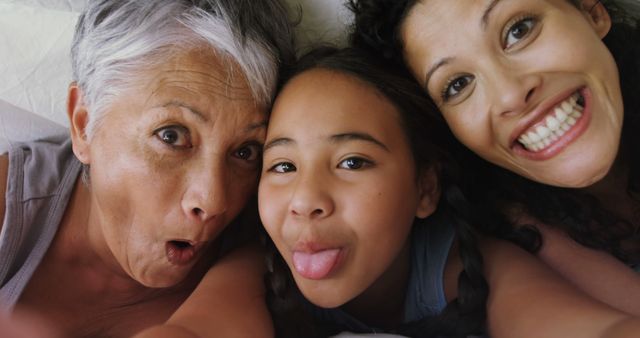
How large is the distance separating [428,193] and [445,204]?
76mm

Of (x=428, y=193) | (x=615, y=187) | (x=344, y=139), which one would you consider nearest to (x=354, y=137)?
(x=344, y=139)

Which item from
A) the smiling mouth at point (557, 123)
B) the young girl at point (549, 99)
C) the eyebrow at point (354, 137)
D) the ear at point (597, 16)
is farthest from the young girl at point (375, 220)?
the ear at point (597, 16)

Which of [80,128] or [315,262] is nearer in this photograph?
[315,262]

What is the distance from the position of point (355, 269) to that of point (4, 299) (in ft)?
2.29

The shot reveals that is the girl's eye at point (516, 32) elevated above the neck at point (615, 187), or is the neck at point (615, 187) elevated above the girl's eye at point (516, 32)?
the girl's eye at point (516, 32)

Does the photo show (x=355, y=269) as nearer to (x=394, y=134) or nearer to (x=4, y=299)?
(x=394, y=134)

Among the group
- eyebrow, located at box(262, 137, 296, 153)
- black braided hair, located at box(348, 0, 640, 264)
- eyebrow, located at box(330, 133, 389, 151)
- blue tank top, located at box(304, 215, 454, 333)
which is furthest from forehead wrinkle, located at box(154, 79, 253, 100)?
blue tank top, located at box(304, 215, 454, 333)

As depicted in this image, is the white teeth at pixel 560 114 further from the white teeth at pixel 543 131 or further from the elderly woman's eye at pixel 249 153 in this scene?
the elderly woman's eye at pixel 249 153

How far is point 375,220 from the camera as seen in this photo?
3.22ft

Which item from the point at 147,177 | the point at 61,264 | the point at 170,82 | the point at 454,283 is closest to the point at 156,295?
the point at 61,264

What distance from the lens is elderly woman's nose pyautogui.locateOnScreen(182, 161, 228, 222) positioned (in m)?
1.04

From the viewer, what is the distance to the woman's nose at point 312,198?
96 cm

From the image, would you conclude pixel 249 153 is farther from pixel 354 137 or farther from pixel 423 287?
pixel 423 287

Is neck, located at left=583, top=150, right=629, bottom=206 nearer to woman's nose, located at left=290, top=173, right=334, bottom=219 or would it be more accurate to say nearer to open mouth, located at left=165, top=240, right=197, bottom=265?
woman's nose, located at left=290, top=173, right=334, bottom=219
